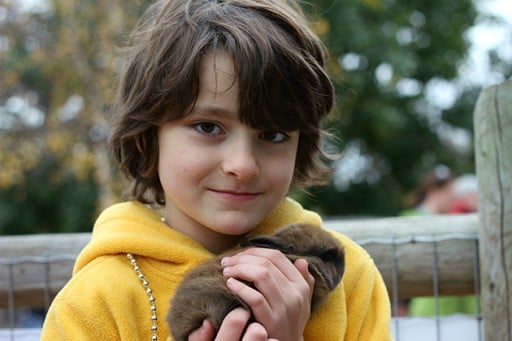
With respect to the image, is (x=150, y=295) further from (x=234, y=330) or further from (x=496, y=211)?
(x=496, y=211)

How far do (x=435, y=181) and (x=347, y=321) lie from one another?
5.27 meters

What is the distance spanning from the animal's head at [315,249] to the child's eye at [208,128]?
0.99ft

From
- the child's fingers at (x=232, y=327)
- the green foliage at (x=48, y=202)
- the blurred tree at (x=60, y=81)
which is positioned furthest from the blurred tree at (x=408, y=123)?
the child's fingers at (x=232, y=327)

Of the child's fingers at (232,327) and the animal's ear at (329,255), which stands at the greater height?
the animal's ear at (329,255)

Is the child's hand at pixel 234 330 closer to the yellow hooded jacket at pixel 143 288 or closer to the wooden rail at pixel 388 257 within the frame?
the yellow hooded jacket at pixel 143 288

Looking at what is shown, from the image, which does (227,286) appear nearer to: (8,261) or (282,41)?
(282,41)

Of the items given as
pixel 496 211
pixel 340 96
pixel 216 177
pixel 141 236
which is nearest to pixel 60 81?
pixel 340 96

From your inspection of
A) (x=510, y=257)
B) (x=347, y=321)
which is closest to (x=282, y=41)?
(x=347, y=321)

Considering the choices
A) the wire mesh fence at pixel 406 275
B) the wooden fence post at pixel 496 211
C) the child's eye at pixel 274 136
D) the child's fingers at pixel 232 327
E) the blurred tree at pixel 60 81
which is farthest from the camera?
the blurred tree at pixel 60 81

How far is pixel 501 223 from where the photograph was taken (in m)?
2.61

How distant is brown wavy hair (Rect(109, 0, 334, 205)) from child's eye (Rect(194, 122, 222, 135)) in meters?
0.05

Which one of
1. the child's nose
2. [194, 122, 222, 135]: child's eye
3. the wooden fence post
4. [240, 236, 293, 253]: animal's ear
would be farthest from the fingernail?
the wooden fence post

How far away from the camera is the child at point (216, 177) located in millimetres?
1786

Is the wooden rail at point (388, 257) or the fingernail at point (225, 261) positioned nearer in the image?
the fingernail at point (225, 261)
